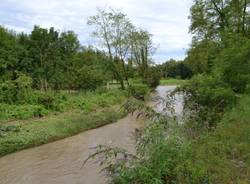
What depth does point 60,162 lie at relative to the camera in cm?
1002

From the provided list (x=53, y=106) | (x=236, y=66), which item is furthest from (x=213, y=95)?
(x=53, y=106)

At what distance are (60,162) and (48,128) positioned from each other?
3.92 m

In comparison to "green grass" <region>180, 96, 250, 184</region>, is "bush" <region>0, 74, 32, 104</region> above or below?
above

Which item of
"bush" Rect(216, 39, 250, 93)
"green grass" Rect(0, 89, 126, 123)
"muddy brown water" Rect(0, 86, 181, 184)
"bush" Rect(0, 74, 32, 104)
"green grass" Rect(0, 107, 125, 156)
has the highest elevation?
"bush" Rect(216, 39, 250, 93)

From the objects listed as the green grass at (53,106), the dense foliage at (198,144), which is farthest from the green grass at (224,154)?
the green grass at (53,106)

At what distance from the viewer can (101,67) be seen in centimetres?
3119

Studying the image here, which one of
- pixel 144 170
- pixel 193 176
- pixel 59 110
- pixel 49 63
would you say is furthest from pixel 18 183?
pixel 49 63

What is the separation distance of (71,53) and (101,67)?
317 cm

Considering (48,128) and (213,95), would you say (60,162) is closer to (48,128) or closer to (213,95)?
(48,128)

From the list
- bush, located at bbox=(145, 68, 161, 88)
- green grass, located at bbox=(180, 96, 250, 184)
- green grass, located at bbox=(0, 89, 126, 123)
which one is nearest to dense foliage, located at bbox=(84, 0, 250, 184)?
green grass, located at bbox=(180, 96, 250, 184)

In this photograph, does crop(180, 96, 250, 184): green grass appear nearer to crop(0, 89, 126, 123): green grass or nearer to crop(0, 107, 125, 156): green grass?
crop(0, 107, 125, 156): green grass

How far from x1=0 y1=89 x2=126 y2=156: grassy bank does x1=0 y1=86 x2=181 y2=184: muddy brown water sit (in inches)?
15.7

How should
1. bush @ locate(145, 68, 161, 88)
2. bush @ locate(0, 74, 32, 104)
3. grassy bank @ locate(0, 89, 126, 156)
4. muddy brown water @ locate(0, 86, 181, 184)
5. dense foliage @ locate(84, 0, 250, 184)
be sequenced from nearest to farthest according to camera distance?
dense foliage @ locate(84, 0, 250, 184), muddy brown water @ locate(0, 86, 181, 184), grassy bank @ locate(0, 89, 126, 156), bush @ locate(0, 74, 32, 104), bush @ locate(145, 68, 161, 88)

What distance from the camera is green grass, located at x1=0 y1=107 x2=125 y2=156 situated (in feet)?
38.4
